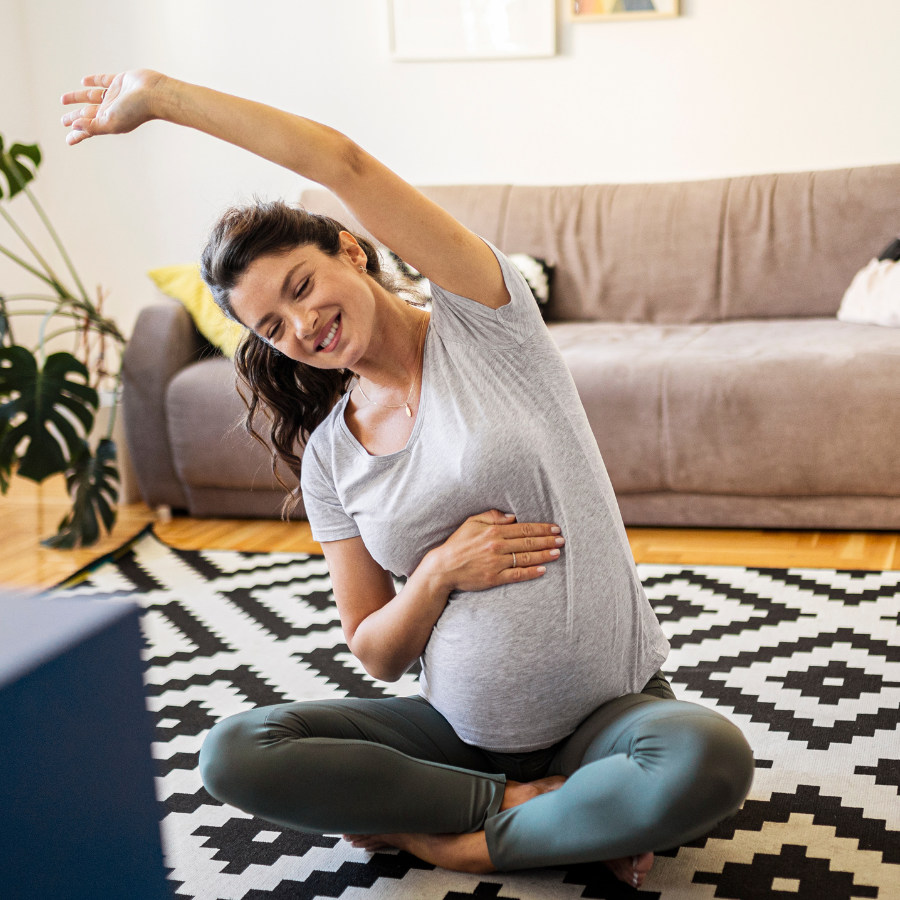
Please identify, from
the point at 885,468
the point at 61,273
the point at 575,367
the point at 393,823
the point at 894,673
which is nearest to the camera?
Answer: the point at 393,823

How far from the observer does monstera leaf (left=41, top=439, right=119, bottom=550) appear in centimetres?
279

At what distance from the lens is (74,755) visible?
0.68 meters

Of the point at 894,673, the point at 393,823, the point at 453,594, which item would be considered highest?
the point at 453,594

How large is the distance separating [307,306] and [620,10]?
2636 millimetres

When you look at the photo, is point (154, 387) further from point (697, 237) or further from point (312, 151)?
point (312, 151)

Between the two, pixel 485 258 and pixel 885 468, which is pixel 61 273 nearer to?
pixel 885 468

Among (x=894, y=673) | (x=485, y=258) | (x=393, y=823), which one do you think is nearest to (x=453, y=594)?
(x=393, y=823)

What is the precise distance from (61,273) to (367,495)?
328 cm

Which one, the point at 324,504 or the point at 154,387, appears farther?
the point at 154,387

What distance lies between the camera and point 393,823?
120 cm

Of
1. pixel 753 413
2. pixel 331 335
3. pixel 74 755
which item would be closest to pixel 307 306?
pixel 331 335

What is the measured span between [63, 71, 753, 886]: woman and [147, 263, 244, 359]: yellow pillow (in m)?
1.74

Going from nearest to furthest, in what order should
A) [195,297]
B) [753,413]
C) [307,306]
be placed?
[307,306] < [753,413] < [195,297]

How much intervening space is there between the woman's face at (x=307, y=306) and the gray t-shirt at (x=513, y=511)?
0.10 meters
